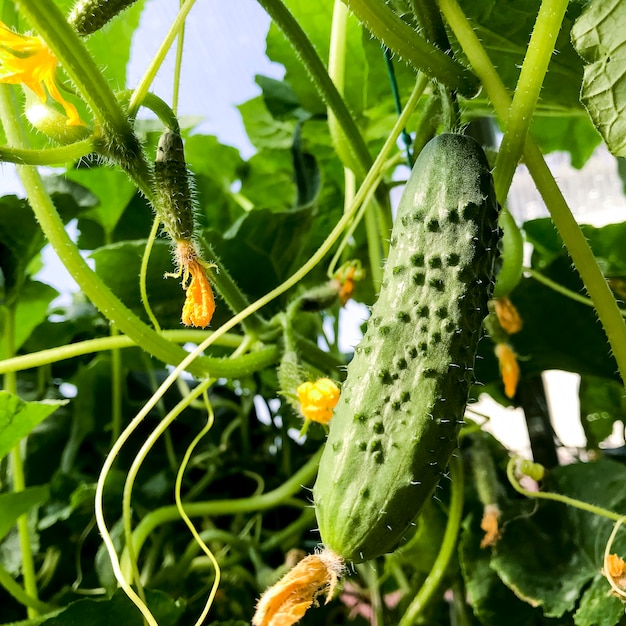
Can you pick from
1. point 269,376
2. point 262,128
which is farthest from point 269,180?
point 269,376

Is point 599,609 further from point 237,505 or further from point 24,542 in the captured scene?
point 24,542

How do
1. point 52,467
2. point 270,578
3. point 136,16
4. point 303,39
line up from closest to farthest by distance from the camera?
point 303,39 < point 270,578 < point 136,16 < point 52,467

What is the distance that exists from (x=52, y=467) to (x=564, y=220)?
991mm

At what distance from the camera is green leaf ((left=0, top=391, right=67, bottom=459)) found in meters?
0.64

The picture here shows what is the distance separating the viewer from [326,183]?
120 cm

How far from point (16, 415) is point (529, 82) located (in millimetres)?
572

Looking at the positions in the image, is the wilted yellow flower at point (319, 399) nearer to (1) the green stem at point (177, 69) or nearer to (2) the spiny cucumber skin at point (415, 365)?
(2) the spiny cucumber skin at point (415, 365)

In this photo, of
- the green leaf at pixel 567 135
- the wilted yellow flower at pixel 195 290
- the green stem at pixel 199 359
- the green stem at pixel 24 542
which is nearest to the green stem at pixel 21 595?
the green stem at pixel 24 542

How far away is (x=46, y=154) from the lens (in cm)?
46

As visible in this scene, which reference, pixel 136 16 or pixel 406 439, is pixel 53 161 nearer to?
pixel 406 439

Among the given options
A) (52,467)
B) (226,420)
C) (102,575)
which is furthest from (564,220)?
(52,467)

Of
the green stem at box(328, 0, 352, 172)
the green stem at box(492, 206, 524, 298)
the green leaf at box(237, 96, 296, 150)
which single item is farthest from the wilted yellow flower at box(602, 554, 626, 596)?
the green leaf at box(237, 96, 296, 150)

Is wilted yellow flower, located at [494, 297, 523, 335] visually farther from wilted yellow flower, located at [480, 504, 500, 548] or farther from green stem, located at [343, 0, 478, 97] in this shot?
green stem, located at [343, 0, 478, 97]

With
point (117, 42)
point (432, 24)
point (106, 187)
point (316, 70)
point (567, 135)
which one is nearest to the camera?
point (432, 24)
